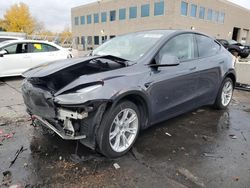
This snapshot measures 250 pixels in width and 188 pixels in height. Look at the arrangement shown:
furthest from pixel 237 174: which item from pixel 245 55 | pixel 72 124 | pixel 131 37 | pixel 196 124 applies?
pixel 245 55

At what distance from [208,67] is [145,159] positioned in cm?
225

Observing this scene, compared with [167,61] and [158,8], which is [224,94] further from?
[158,8]

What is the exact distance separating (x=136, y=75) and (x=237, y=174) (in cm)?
172

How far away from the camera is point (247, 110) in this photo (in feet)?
17.2

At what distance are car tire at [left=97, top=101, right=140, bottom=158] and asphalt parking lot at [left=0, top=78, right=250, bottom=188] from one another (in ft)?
0.48

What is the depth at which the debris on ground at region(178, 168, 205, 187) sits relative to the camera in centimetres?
256

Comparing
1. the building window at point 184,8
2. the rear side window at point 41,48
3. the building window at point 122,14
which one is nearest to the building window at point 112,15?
the building window at point 122,14

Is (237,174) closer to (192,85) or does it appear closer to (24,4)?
(192,85)

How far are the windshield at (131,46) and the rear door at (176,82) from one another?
0.25 meters

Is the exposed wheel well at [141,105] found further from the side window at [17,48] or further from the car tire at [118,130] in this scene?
the side window at [17,48]

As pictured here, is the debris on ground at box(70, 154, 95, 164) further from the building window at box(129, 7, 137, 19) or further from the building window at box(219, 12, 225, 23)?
the building window at box(219, 12, 225, 23)

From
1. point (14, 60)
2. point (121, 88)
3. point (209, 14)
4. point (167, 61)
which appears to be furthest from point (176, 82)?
point (209, 14)

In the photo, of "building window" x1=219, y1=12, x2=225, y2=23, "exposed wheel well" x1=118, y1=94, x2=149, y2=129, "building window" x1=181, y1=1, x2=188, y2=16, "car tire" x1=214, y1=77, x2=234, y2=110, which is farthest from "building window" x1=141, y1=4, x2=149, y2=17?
"exposed wheel well" x1=118, y1=94, x2=149, y2=129

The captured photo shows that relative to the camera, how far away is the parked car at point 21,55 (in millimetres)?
8008
